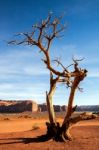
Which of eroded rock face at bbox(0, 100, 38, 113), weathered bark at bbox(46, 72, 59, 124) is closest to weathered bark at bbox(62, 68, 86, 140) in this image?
weathered bark at bbox(46, 72, 59, 124)

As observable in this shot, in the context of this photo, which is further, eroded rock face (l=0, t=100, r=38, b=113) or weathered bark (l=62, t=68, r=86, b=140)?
eroded rock face (l=0, t=100, r=38, b=113)

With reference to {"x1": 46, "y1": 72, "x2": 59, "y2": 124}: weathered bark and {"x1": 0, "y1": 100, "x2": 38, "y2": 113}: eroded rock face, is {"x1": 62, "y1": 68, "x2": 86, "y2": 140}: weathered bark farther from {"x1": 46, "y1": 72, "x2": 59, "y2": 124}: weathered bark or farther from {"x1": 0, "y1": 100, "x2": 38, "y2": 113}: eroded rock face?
{"x1": 0, "y1": 100, "x2": 38, "y2": 113}: eroded rock face

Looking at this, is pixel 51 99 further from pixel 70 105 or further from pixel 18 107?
pixel 18 107

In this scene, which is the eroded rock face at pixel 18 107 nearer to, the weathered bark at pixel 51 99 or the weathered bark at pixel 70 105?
the weathered bark at pixel 51 99

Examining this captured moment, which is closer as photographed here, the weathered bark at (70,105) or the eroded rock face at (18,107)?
the weathered bark at (70,105)

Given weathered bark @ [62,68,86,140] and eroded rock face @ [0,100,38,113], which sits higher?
eroded rock face @ [0,100,38,113]

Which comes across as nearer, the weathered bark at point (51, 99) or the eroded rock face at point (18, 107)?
the weathered bark at point (51, 99)

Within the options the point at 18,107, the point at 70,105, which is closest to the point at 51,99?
the point at 70,105

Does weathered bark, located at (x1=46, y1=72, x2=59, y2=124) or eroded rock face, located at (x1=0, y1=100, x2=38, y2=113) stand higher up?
eroded rock face, located at (x1=0, y1=100, x2=38, y2=113)

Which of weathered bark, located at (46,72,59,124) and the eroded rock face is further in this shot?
the eroded rock face

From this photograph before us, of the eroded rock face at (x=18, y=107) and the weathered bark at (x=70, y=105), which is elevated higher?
the eroded rock face at (x=18, y=107)

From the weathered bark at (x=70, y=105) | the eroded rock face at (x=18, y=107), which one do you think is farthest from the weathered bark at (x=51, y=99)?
the eroded rock face at (x=18, y=107)

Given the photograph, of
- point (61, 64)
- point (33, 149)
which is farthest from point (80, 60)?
point (33, 149)

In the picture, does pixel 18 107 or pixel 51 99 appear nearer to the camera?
pixel 51 99
